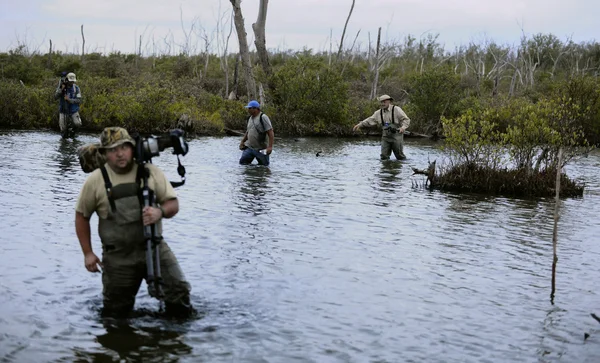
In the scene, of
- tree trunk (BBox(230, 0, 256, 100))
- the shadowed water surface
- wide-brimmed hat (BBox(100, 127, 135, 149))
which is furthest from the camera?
tree trunk (BBox(230, 0, 256, 100))

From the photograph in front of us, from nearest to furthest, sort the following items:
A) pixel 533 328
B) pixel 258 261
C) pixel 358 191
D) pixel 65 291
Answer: pixel 533 328
pixel 65 291
pixel 258 261
pixel 358 191

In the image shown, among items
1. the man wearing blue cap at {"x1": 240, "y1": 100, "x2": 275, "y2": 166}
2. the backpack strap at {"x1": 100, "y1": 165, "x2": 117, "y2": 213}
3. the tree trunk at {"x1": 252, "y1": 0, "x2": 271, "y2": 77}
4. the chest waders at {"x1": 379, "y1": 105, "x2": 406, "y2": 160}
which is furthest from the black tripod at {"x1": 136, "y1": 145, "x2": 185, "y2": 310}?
the tree trunk at {"x1": 252, "y1": 0, "x2": 271, "y2": 77}

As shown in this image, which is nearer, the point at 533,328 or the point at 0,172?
the point at 533,328

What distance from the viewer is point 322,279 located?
28.2 feet

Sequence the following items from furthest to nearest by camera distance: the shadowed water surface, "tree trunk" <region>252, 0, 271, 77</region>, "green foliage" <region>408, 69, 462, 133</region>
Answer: "tree trunk" <region>252, 0, 271, 77</region>, "green foliage" <region>408, 69, 462, 133</region>, the shadowed water surface

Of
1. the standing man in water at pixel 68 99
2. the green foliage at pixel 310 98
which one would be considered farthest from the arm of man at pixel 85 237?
the green foliage at pixel 310 98

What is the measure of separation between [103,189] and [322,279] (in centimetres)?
318

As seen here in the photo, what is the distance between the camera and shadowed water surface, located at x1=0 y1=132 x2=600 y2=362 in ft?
21.2

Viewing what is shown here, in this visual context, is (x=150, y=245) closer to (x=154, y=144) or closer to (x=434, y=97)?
(x=154, y=144)

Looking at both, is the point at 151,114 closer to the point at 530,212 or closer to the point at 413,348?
the point at 530,212

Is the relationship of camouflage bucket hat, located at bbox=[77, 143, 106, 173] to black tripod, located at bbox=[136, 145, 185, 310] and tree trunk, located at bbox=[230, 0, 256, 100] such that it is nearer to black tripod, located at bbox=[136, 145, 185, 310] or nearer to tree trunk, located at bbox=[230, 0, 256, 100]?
black tripod, located at bbox=[136, 145, 185, 310]

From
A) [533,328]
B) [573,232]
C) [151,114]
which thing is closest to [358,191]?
[573,232]

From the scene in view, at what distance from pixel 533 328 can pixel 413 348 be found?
1335 mm

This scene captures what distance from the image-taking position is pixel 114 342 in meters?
6.27
